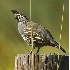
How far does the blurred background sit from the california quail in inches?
1.3

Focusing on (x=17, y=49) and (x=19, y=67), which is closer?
(x=19, y=67)

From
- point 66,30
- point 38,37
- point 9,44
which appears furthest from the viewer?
point 9,44

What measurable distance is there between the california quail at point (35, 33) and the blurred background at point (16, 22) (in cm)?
3

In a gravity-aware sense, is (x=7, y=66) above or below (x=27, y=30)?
below

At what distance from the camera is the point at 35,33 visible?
1.39 m

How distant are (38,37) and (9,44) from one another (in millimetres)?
285

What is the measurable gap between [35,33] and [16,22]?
0.28 metres

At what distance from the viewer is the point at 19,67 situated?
1.23 meters

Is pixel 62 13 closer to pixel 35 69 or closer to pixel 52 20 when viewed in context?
pixel 52 20

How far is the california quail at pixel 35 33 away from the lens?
143 cm

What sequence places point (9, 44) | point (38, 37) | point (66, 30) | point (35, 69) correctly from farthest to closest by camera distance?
point (9, 44)
point (66, 30)
point (38, 37)
point (35, 69)

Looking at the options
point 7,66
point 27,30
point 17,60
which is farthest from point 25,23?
point 17,60

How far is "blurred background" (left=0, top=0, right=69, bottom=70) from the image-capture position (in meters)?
1.59

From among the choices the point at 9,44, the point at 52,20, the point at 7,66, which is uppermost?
the point at 52,20
